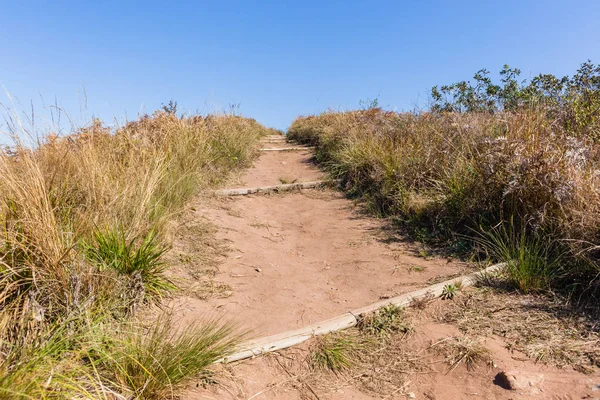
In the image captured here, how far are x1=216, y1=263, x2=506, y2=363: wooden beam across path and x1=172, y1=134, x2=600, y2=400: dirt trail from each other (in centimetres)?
6

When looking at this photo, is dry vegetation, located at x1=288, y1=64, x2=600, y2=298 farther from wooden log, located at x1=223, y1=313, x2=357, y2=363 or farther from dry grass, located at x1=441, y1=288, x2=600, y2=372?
wooden log, located at x1=223, y1=313, x2=357, y2=363

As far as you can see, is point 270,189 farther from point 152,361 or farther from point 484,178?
point 152,361

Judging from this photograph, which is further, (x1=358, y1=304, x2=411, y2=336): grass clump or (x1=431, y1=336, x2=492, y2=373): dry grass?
(x1=358, y1=304, x2=411, y2=336): grass clump

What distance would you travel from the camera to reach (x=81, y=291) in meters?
2.96

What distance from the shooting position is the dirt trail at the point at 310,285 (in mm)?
2828

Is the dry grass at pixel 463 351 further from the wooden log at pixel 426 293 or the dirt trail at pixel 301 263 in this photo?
the dirt trail at pixel 301 263

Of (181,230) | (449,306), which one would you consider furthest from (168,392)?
(181,230)

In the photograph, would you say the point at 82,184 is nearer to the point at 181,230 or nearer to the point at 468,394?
the point at 181,230

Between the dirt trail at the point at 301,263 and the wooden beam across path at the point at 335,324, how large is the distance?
27cm

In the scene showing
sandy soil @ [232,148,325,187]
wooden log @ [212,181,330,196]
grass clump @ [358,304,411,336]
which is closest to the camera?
grass clump @ [358,304,411,336]

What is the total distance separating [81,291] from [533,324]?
3399mm

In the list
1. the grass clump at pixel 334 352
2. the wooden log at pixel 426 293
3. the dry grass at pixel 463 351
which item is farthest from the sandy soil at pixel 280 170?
the dry grass at pixel 463 351

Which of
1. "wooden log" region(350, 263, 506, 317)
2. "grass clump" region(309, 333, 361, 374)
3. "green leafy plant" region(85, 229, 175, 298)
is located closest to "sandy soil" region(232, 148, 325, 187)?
"green leafy plant" region(85, 229, 175, 298)

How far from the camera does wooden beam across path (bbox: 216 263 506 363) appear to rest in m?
3.08
